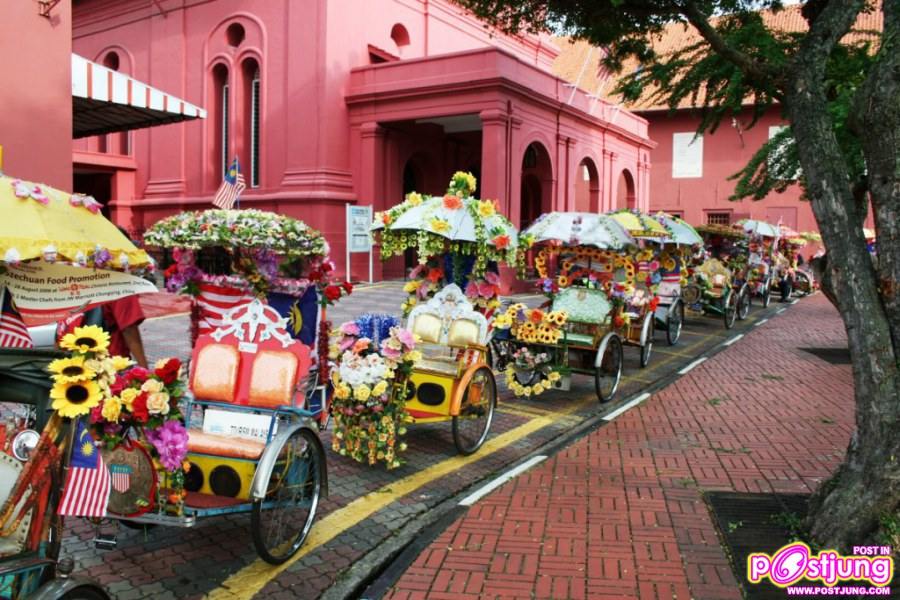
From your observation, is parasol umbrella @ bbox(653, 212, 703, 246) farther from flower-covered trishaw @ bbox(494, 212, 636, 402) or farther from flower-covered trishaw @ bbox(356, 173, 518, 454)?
flower-covered trishaw @ bbox(356, 173, 518, 454)

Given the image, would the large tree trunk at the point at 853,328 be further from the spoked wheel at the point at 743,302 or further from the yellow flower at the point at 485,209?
the spoked wheel at the point at 743,302

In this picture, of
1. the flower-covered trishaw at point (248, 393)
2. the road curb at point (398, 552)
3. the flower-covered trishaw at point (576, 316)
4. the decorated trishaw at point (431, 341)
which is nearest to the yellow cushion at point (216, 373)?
the flower-covered trishaw at point (248, 393)

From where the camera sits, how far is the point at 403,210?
323 inches

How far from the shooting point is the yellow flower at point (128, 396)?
3.70 meters

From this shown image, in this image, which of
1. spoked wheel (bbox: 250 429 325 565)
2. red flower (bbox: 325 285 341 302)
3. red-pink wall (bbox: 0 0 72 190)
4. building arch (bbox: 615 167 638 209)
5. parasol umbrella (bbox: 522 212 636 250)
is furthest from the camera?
building arch (bbox: 615 167 638 209)

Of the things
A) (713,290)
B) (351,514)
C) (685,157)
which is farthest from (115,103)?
(685,157)

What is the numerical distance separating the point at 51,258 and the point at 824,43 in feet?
15.7

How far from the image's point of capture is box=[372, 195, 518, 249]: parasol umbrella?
7.62 metres

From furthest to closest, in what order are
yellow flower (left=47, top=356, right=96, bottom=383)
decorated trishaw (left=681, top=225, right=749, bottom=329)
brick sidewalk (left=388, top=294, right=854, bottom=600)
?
decorated trishaw (left=681, top=225, right=749, bottom=329) → brick sidewalk (left=388, top=294, right=854, bottom=600) → yellow flower (left=47, top=356, right=96, bottom=383)

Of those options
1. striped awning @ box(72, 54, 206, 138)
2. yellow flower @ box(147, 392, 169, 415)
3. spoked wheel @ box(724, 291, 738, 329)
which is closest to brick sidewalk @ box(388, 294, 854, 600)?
yellow flower @ box(147, 392, 169, 415)

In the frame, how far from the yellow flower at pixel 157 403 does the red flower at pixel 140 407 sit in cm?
2

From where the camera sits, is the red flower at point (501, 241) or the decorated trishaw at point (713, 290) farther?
the decorated trishaw at point (713, 290)

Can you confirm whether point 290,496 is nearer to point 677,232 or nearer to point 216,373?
point 216,373

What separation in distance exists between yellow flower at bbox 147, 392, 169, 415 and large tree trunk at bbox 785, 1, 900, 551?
386cm
